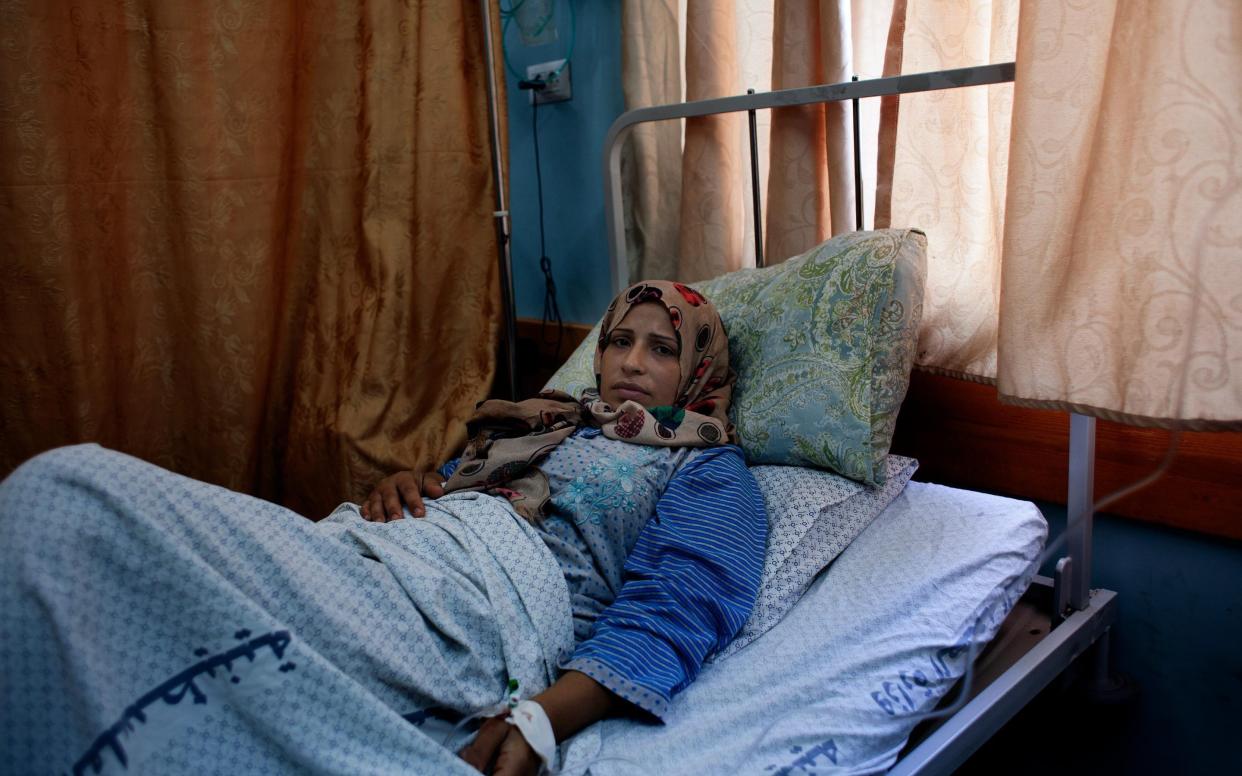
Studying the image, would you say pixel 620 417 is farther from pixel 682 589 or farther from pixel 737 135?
pixel 737 135

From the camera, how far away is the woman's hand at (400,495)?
1462mm

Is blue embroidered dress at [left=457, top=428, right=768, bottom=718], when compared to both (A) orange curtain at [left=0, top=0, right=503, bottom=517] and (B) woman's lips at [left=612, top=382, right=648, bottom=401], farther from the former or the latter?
(A) orange curtain at [left=0, top=0, right=503, bottom=517]

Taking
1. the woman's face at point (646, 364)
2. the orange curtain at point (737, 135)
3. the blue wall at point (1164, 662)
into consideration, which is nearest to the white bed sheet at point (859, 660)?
the blue wall at point (1164, 662)

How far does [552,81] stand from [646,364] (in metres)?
1.39

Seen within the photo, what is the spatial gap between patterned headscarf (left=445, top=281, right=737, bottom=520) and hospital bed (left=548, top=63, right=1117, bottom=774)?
0.51 ft

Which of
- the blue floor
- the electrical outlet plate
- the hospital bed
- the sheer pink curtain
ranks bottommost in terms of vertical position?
the blue floor

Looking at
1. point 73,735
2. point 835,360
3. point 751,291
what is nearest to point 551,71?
point 751,291

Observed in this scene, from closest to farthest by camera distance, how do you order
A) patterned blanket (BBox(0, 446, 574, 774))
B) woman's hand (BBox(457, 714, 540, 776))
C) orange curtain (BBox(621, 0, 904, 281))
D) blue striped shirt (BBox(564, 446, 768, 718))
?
patterned blanket (BBox(0, 446, 574, 774))
woman's hand (BBox(457, 714, 540, 776))
blue striped shirt (BBox(564, 446, 768, 718))
orange curtain (BBox(621, 0, 904, 281))

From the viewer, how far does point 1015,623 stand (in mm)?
1505

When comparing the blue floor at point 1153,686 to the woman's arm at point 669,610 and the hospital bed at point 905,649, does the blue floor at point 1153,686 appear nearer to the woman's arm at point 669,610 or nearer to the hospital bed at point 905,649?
the hospital bed at point 905,649

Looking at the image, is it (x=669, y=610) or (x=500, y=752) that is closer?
(x=500, y=752)

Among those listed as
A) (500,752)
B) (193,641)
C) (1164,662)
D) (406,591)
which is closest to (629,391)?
(406,591)

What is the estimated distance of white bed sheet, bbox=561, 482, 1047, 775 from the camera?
1068 mm

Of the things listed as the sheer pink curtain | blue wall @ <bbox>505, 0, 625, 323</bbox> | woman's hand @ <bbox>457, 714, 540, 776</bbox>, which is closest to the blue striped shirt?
woman's hand @ <bbox>457, 714, 540, 776</bbox>
